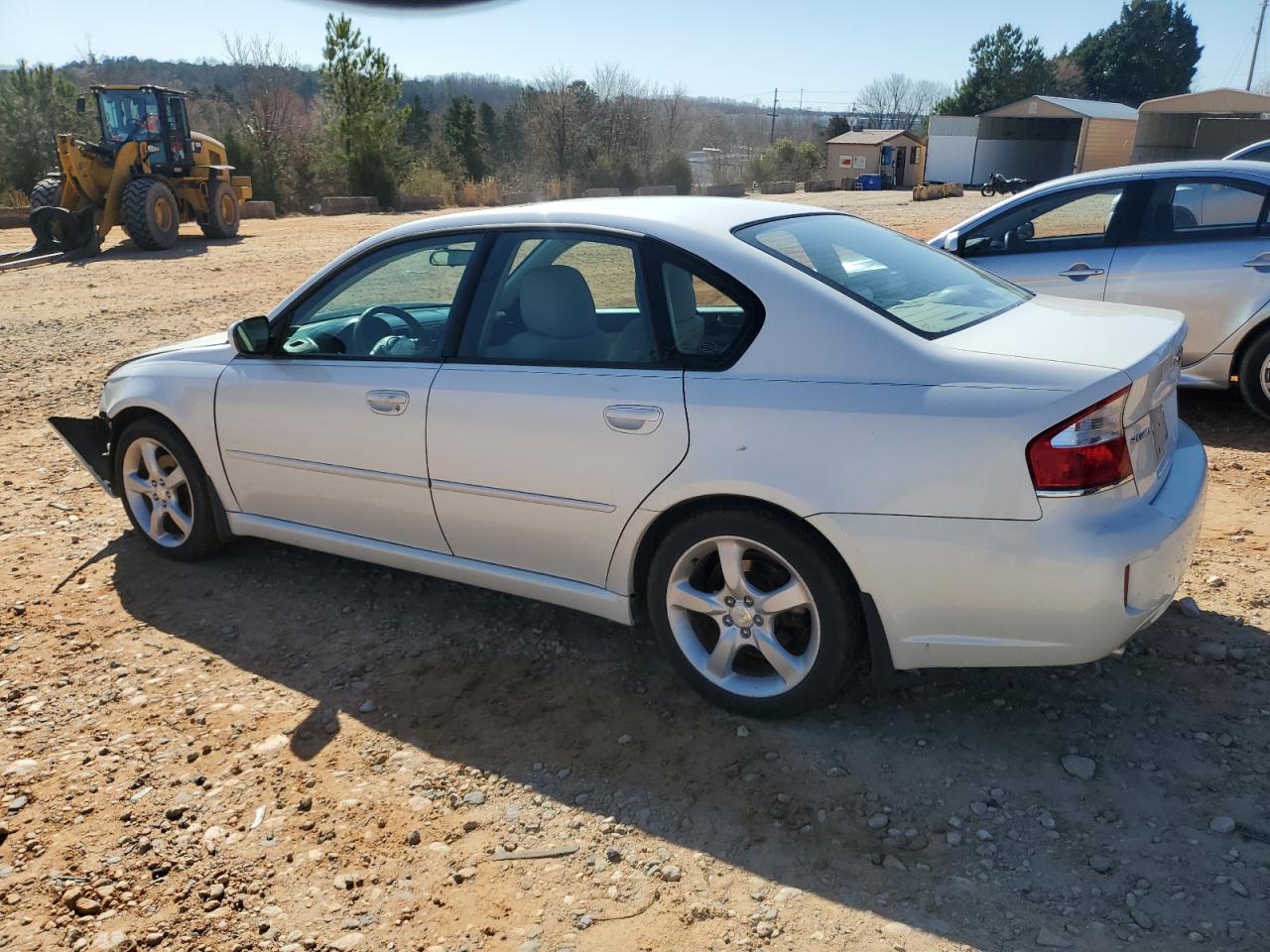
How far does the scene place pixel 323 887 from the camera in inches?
102

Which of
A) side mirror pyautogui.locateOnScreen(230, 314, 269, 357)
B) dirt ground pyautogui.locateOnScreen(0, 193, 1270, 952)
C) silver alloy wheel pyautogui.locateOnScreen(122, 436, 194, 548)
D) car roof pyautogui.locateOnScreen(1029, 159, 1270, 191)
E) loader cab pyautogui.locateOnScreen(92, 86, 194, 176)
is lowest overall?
dirt ground pyautogui.locateOnScreen(0, 193, 1270, 952)

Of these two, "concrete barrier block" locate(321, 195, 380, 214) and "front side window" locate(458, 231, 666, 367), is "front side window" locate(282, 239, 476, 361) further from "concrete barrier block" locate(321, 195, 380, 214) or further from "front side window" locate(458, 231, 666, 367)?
"concrete barrier block" locate(321, 195, 380, 214)

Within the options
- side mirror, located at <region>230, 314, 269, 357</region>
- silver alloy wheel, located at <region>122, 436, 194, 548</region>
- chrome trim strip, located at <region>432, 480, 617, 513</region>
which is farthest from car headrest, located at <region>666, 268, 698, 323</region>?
silver alloy wheel, located at <region>122, 436, 194, 548</region>

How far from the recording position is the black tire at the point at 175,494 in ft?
14.5

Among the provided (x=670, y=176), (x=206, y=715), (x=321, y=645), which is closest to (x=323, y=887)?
(x=206, y=715)

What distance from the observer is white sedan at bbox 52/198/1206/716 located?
2709 mm

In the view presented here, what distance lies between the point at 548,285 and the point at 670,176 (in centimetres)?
4348

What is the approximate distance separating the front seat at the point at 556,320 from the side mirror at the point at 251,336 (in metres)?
1.13

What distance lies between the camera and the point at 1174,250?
6191 millimetres

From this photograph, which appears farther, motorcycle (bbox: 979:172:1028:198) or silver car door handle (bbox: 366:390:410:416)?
motorcycle (bbox: 979:172:1028:198)

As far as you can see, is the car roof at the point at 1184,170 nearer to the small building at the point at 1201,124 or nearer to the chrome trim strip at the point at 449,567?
the chrome trim strip at the point at 449,567

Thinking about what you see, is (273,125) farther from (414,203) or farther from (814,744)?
(814,744)

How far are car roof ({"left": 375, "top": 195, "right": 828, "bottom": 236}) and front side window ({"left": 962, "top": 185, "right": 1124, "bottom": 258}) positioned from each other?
11.2 feet

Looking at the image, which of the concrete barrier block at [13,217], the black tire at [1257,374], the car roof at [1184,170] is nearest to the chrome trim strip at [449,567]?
the car roof at [1184,170]
